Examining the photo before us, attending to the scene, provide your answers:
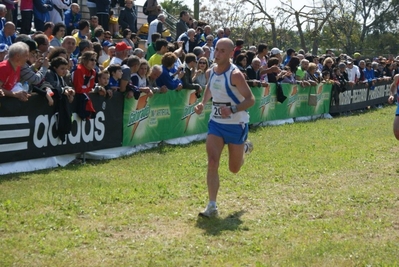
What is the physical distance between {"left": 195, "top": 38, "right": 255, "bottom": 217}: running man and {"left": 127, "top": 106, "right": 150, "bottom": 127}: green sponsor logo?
495 cm

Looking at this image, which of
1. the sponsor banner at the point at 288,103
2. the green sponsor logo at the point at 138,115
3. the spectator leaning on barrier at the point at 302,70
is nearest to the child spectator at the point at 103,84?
the green sponsor logo at the point at 138,115

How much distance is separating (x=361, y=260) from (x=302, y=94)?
1571 cm

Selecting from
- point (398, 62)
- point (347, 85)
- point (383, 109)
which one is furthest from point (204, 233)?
point (398, 62)

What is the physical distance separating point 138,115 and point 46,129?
2865mm

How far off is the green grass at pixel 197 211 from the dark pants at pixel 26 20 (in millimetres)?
4769

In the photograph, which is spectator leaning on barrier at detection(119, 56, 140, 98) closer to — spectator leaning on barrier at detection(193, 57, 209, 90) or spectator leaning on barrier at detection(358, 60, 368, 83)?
spectator leaning on barrier at detection(193, 57, 209, 90)

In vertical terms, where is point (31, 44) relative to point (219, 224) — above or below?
above

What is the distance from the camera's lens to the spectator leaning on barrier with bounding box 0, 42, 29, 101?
33.2ft

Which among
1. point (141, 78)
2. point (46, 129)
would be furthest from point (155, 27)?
point (46, 129)

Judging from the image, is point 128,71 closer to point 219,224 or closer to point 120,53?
point 120,53

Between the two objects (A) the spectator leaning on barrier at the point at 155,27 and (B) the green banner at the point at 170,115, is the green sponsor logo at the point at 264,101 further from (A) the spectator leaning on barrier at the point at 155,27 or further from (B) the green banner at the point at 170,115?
(A) the spectator leaning on barrier at the point at 155,27

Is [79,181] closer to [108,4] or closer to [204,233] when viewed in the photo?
[204,233]

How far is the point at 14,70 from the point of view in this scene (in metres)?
10.4

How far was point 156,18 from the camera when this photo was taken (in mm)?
20641
